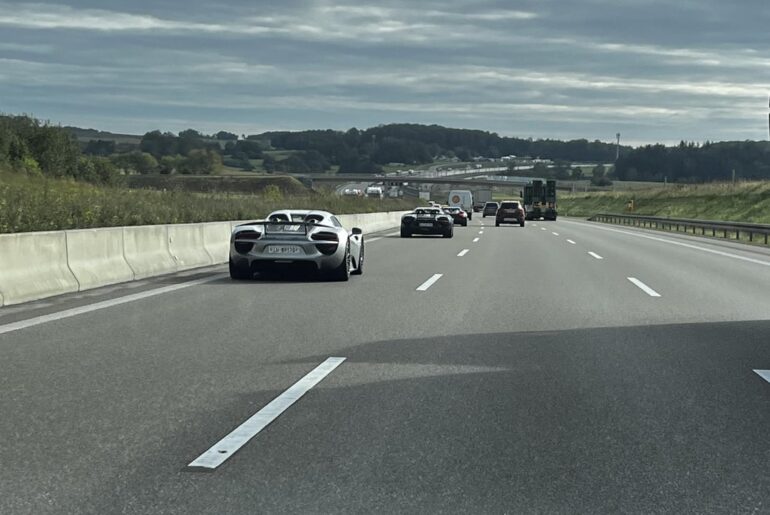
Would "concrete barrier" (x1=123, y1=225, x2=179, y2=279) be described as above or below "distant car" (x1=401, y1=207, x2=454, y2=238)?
above

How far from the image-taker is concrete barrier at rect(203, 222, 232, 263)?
63.7ft

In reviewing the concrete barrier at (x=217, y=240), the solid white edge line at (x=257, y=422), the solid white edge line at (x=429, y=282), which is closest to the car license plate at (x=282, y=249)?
the solid white edge line at (x=429, y=282)

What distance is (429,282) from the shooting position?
15445 millimetres

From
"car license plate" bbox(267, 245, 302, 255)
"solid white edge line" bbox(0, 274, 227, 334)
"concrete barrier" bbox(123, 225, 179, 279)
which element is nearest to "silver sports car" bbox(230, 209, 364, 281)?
"car license plate" bbox(267, 245, 302, 255)

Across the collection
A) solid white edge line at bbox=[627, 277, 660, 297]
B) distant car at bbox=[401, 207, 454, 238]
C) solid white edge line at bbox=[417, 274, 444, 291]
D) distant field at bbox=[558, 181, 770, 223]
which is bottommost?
distant field at bbox=[558, 181, 770, 223]

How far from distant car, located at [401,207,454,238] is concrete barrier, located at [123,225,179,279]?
1773 centimetres

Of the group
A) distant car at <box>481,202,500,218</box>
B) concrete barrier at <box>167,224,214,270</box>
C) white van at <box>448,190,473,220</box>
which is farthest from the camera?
white van at <box>448,190,473,220</box>

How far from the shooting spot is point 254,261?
1506cm

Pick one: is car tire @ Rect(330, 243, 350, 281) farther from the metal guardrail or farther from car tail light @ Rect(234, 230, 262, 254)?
the metal guardrail

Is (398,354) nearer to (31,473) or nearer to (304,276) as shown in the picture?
(31,473)

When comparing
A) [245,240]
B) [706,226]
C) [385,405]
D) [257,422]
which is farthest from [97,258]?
[706,226]

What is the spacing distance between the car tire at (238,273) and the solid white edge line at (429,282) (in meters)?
2.80

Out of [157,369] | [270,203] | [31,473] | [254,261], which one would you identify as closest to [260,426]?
[31,473]

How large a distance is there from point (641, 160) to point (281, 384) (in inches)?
7848
